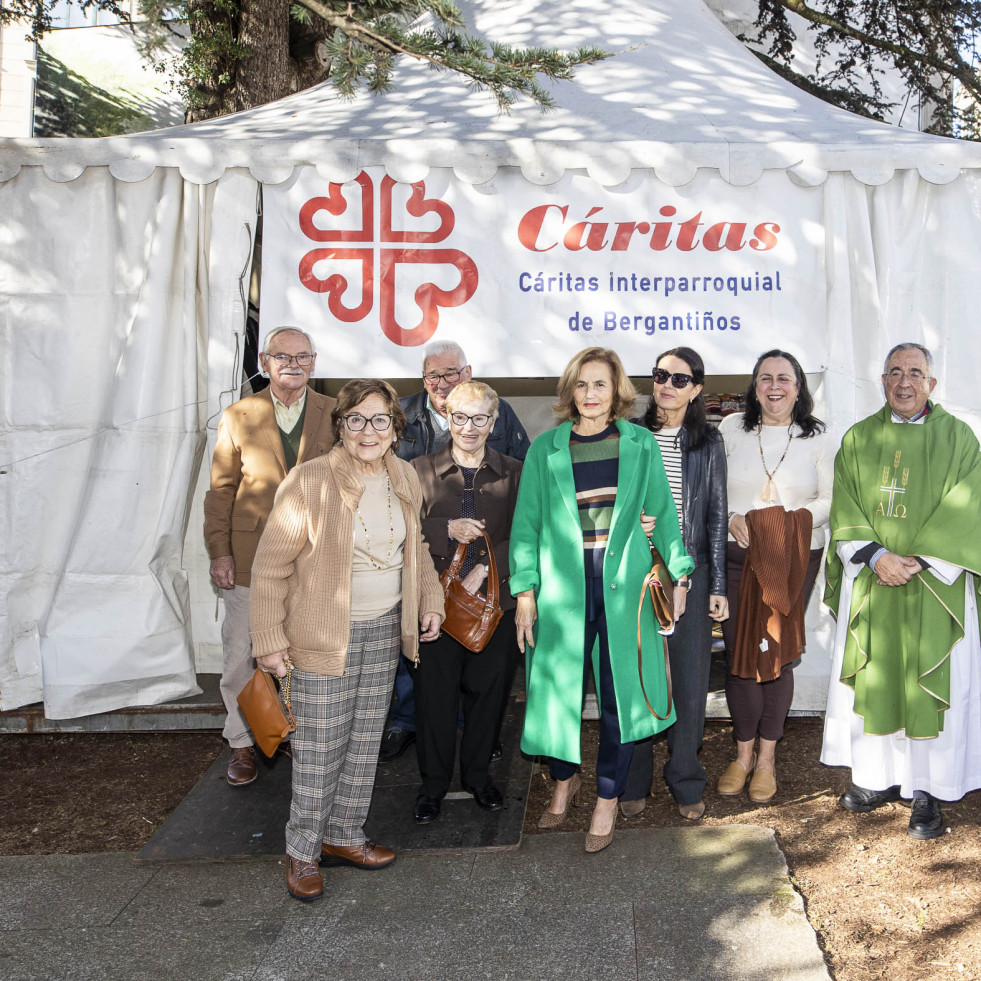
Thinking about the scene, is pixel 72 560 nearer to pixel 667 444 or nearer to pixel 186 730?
pixel 186 730

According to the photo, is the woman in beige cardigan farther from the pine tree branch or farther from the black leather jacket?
the pine tree branch

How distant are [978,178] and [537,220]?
2131 mm

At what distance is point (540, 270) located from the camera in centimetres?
508

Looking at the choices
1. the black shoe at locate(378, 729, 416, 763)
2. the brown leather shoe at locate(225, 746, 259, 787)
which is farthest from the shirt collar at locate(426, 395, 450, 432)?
the brown leather shoe at locate(225, 746, 259, 787)

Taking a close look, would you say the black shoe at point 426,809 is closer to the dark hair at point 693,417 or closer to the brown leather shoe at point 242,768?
the brown leather shoe at point 242,768

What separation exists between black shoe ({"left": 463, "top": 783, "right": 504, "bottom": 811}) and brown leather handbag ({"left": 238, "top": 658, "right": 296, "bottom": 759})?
1.09m

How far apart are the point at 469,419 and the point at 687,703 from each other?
146 cm

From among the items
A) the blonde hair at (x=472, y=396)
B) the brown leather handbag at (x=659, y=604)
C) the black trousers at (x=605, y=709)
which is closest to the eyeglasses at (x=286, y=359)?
the blonde hair at (x=472, y=396)

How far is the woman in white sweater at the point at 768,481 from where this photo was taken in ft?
14.3

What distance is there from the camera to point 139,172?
504cm

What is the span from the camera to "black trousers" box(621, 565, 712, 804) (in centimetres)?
418

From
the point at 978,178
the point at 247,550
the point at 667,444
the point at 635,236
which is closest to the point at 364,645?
the point at 247,550

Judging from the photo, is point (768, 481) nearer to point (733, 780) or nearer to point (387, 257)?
point (733, 780)

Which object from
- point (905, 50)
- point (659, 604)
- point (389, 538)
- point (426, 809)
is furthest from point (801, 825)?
point (905, 50)
